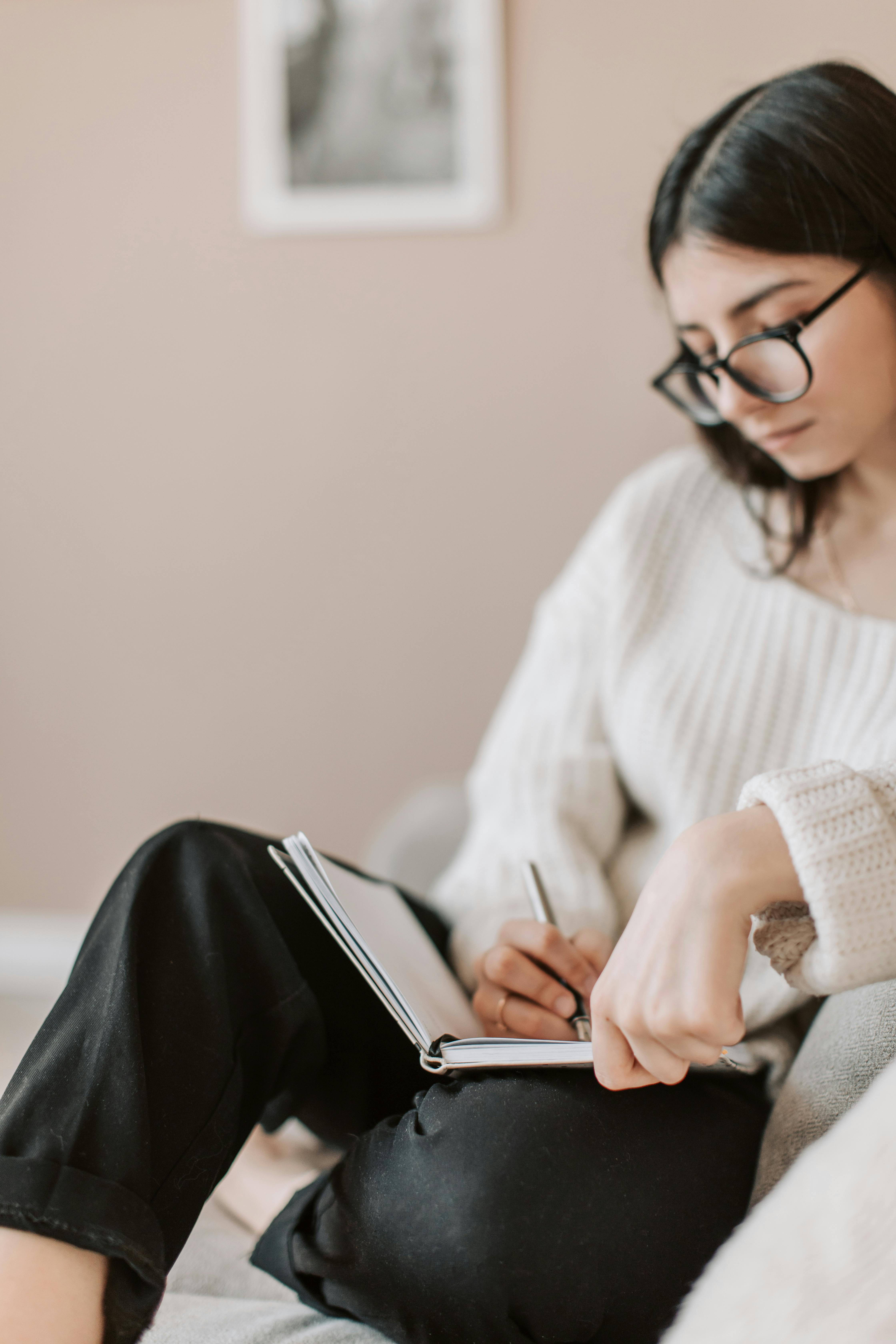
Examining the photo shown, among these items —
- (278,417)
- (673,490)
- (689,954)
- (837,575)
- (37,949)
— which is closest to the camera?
(689,954)

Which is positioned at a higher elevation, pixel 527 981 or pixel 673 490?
pixel 673 490

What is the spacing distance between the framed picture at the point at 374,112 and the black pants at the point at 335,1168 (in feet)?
3.13

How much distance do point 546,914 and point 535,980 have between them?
0.27 ft

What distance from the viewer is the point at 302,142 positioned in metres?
1.31

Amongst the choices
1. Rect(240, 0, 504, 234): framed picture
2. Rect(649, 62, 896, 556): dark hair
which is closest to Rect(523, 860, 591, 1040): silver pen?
Rect(649, 62, 896, 556): dark hair

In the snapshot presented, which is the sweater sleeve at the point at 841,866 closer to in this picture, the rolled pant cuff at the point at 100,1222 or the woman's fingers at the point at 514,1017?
the woman's fingers at the point at 514,1017

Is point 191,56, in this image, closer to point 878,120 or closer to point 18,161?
point 18,161

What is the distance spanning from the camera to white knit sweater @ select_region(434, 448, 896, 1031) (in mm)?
859

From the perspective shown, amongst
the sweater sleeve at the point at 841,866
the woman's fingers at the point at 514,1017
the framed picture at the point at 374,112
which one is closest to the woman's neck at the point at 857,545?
the sweater sleeve at the point at 841,866

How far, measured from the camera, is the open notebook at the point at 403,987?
1.97 ft

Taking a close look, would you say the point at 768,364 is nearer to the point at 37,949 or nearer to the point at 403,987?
the point at 403,987

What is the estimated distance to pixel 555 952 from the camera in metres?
0.75

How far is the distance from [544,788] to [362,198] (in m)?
0.84

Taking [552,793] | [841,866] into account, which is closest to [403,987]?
[841,866]
